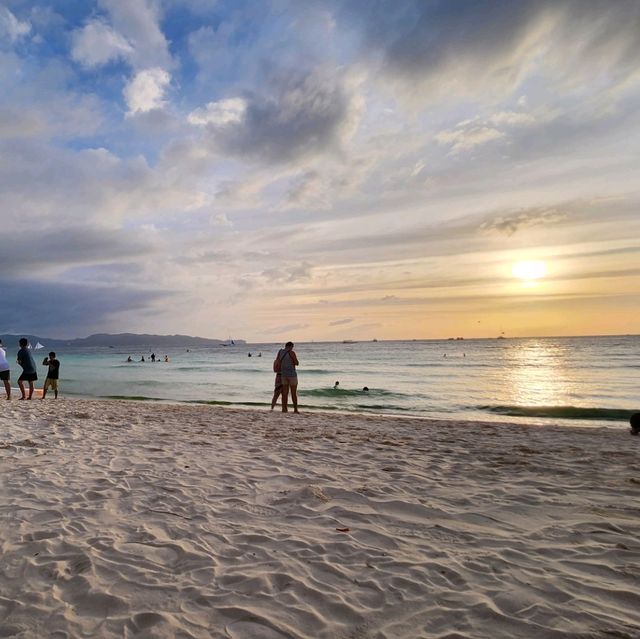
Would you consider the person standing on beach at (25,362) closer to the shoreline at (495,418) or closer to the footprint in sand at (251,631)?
the shoreline at (495,418)

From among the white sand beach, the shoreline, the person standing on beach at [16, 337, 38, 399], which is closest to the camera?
the white sand beach

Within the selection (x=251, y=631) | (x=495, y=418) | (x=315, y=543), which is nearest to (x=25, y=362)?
(x=315, y=543)

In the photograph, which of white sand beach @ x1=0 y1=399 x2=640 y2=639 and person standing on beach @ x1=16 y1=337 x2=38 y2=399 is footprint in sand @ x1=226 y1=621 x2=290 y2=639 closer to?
white sand beach @ x1=0 y1=399 x2=640 y2=639

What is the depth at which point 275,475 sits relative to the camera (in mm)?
5891

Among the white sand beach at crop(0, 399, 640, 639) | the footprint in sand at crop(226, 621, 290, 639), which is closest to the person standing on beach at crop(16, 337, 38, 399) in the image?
the white sand beach at crop(0, 399, 640, 639)

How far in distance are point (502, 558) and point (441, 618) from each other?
1.07 meters

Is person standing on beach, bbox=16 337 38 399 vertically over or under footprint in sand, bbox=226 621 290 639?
over

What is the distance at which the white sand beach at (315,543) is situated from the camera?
2752 mm

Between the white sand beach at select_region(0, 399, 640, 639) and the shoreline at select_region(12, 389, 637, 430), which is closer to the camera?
the white sand beach at select_region(0, 399, 640, 639)

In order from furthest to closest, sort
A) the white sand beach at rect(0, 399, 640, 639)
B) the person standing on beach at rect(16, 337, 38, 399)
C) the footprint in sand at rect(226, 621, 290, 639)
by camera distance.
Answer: the person standing on beach at rect(16, 337, 38, 399) → the white sand beach at rect(0, 399, 640, 639) → the footprint in sand at rect(226, 621, 290, 639)

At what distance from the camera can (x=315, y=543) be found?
3818 mm

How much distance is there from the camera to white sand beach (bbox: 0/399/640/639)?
2.75 m

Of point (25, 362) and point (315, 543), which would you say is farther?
point (25, 362)

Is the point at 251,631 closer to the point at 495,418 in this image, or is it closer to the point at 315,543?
the point at 315,543
